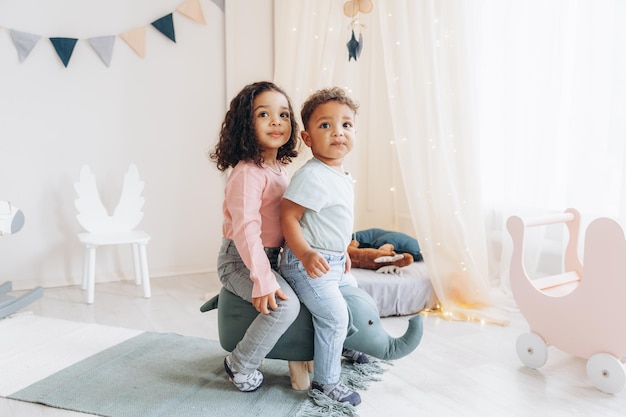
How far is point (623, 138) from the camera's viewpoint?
251 cm

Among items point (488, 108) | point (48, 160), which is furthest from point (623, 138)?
point (48, 160)

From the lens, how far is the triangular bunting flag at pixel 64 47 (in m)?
3.31

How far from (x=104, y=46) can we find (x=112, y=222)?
1.00 metres

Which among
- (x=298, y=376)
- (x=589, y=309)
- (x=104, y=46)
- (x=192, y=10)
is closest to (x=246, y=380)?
(x=298, y=376)

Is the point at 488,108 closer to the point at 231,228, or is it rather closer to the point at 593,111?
the point at 593,111

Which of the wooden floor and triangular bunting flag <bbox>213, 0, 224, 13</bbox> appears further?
triangular bunting flag <bbox>213, 0, 224, 13</bbox>

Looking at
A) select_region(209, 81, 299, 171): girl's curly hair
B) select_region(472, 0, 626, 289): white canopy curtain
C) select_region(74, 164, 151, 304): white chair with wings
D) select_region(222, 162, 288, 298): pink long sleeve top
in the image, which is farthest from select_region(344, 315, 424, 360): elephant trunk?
select_region(74, 164, 151, 304): white chair with wings

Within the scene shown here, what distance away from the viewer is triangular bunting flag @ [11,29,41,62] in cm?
324

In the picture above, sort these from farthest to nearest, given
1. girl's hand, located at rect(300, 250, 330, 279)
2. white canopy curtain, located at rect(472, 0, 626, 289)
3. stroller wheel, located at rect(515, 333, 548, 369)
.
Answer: white canopy curtain, located at rect(472, 0, 626, 289) < stroller wheel, located at rect(515, 333, 548, 369) < girl's hand, located at rect(300, 250, 330, 279)

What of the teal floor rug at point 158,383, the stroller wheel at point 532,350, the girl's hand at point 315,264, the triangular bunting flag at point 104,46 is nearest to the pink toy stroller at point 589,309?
the stroller wheel at point 532,350

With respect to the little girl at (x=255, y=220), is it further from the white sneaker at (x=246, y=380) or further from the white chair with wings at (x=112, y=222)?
the white chair with wings at (x=112, y=222)

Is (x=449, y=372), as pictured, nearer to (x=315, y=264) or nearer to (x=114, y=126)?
(x=315, y=264)

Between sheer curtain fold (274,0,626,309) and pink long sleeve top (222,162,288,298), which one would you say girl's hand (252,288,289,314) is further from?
sheer curtain fold (274,0,626,309)

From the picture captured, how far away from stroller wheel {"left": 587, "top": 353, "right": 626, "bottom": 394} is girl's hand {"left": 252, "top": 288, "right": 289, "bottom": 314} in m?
1.03
